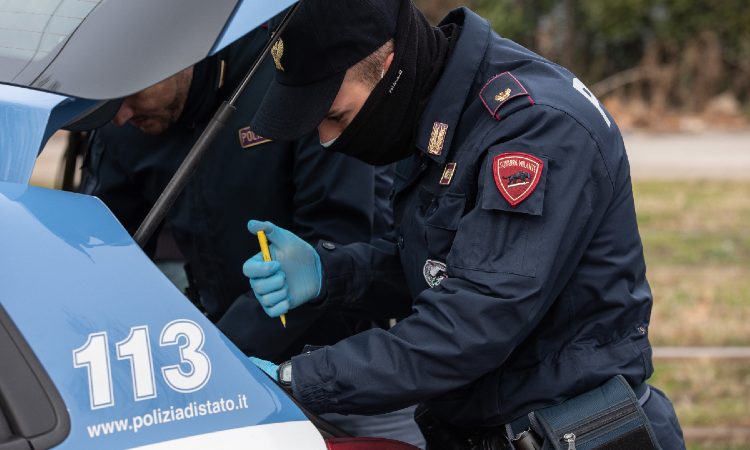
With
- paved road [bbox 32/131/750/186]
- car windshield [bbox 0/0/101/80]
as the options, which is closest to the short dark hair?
car windshield [bbox 0/0/101/80]

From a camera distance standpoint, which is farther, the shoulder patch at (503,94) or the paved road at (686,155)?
the paved road at (686,155)

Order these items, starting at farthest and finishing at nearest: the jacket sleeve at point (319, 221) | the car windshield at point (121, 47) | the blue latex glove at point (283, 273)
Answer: the jacket sleeve at point (319, 221) → the blue latex glove at point (283, 273) → the car windshield at point (121, 47)

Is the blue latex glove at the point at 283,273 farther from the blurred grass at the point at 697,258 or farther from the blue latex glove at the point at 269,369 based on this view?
the blurred grass at the point at 697,258

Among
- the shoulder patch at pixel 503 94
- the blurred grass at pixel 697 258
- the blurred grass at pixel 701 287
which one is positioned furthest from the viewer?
the blurred grass at pixel 697 258

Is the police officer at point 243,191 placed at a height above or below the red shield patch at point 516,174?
below

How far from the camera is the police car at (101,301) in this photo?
1.31 metres

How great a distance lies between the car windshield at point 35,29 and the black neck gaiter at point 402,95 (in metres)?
0.54

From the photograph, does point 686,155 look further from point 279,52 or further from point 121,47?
point 121,47

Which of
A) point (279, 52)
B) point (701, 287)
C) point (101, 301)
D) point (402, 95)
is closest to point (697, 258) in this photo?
point (701, 287)

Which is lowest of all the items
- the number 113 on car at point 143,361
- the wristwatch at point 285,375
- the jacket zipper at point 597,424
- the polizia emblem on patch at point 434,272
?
the wristwatch at point 285,375

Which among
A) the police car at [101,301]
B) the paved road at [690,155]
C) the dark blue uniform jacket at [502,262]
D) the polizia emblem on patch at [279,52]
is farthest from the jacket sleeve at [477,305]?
the paved road at [690,155]

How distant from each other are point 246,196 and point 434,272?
32.9 inches

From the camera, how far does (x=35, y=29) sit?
1.59m

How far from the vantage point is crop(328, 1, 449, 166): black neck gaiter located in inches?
74.3
